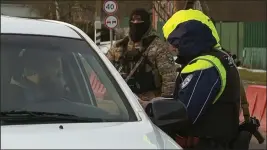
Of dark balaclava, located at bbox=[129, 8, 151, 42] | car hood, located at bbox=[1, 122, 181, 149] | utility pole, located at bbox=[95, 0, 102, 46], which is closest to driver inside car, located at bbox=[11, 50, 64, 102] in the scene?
car hood, located at bbox=[1, 122, 181, 149]

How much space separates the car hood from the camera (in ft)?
8.89

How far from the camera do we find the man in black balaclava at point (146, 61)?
563 centimetres

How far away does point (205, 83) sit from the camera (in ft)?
12.8

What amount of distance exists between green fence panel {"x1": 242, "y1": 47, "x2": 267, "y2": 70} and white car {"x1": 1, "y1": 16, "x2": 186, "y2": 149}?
25.9 m

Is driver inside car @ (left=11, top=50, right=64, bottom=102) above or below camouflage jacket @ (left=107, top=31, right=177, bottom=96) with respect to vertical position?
above

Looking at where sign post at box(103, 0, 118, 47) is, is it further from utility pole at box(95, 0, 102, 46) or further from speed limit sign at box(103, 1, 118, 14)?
utility pole at box(95, 0, 102, 46)

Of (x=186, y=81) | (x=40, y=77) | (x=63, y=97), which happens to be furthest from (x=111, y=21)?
(x=63, y=97)

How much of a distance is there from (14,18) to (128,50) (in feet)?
6.72

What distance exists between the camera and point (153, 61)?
5.70m

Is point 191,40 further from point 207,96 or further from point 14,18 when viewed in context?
point 14,18

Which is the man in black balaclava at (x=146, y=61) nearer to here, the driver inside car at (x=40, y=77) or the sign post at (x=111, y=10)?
the driver inside car at (x=40, y=77)

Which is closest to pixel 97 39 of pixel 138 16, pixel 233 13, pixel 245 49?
pixel 245 49

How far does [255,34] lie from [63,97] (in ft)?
96.3

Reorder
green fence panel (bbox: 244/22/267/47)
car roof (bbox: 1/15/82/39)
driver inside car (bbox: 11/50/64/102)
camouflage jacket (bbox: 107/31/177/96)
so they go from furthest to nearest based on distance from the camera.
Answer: green fence panel (bbox: 244/22/267/47)
camouflage jacket (bbox: 107/31/177/96)
car roof (bbox: 1/15/82/39)
driver inside car (bbox: 11/50/64/102)
